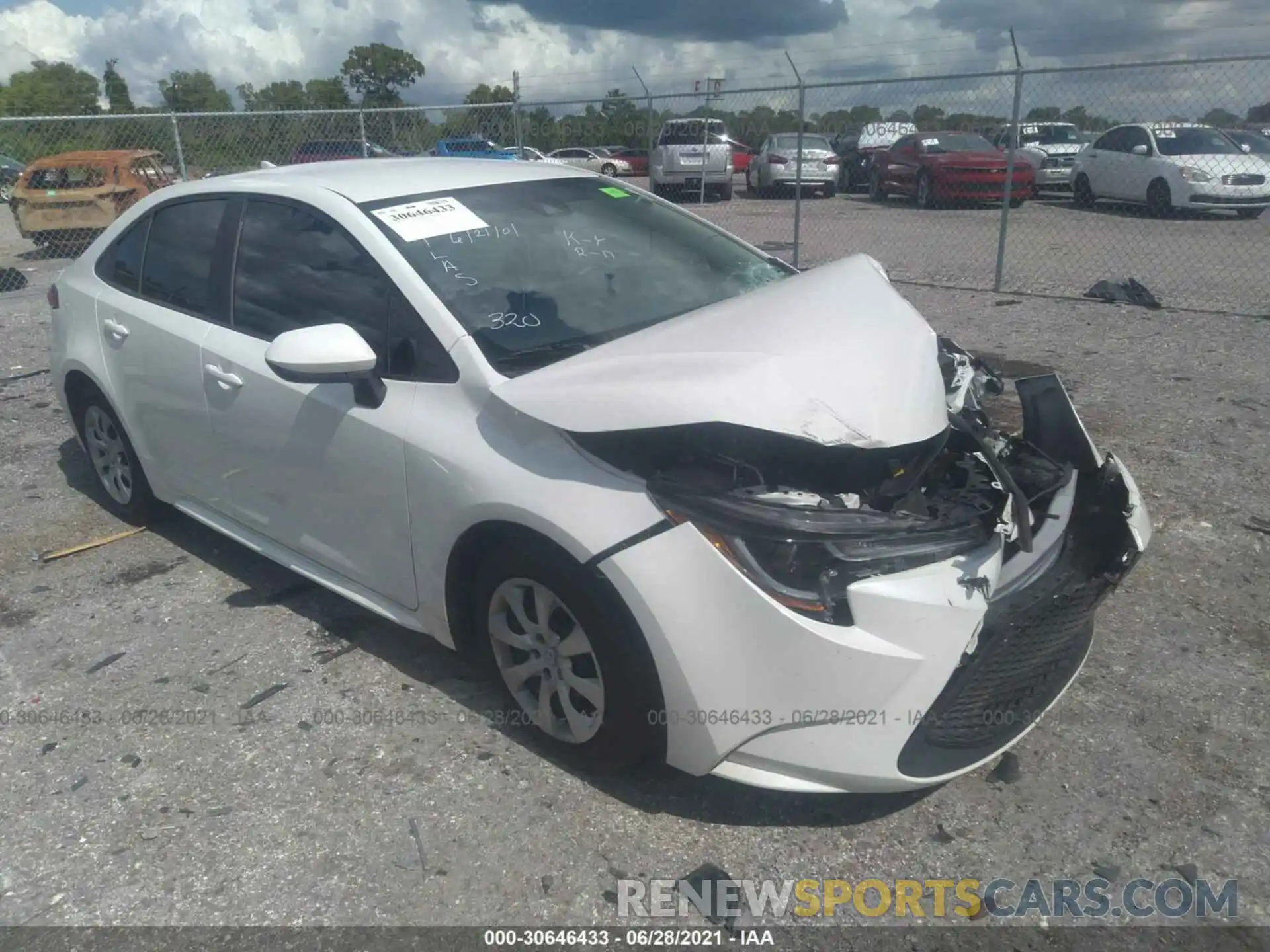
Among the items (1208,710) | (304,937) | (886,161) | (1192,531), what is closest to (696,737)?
(304,937)

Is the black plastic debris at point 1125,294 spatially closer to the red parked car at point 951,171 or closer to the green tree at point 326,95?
the red parked car at point 951,171

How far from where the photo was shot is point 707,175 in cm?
1753

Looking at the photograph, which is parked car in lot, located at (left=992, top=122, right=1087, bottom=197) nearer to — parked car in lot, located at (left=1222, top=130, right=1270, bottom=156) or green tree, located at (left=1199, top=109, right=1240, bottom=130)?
parked car in lot, located at (left=1222, top=130, right=1270, bottom=156)

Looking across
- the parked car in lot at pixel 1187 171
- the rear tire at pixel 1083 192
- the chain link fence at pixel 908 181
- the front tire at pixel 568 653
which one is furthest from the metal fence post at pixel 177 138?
the rear tire at pixel 1083 192

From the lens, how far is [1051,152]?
64.7 feet

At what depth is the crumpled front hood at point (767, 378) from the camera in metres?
2.47

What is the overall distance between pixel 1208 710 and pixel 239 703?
3.15m

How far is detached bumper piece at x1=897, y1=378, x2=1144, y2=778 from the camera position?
8.11 ft

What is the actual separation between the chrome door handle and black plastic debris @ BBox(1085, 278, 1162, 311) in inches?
316

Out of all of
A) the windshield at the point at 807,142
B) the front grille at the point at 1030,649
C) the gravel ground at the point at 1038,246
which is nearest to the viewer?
the front grille at the point at 1030,649

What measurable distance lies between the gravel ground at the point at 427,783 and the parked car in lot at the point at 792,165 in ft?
55.1

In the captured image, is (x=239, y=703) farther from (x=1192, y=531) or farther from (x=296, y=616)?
(x=1192, y=531)

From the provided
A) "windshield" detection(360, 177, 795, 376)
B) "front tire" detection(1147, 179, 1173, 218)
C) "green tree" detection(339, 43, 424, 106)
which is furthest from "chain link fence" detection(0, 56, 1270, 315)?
"green tree" detection(339, 43, 424, 106)

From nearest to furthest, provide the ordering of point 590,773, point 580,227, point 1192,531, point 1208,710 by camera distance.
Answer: point 590,773
point 1208,710
point 580,227
point 1192,531
